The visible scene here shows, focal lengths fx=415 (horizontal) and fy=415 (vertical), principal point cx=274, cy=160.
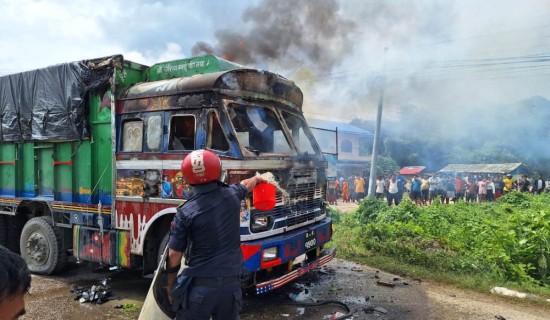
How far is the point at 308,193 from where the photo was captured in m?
5.49

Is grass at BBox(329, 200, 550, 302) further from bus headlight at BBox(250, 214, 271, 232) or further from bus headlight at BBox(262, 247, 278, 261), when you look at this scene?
bus headlight at BBox(250, 214, 271, 232)

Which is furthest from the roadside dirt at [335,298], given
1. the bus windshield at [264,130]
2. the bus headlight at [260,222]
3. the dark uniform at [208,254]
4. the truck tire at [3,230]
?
the dark uniform at [208,254]

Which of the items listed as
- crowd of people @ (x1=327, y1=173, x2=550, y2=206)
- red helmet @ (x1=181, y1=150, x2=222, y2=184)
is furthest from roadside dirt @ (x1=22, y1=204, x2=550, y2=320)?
crowd of people @ (x1=327, y1=173, x2=550, y2=206)

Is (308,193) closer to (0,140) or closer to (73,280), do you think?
(73,280)

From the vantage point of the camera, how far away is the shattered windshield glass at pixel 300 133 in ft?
20.2

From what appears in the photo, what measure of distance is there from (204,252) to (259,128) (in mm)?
2859

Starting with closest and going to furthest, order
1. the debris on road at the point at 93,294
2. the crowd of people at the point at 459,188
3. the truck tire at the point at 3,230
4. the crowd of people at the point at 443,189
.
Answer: the debris on road at the point at 93,294
the truck tire at the point at 3,230
the crowd of people at the point at 443,189
the crowd of people at the point at 459,188

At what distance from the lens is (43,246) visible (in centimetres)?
662

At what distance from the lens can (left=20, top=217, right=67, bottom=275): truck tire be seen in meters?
6.45

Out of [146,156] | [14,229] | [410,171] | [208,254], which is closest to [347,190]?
[14,229]

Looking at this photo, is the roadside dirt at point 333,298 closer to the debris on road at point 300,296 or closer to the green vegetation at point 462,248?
the debris on road at point 300,296

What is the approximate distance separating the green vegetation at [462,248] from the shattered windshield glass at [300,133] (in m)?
2.47

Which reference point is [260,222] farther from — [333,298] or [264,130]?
[333,298]

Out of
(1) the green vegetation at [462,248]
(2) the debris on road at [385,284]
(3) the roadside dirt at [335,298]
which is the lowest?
(3) the roadside dirt at [335,298]
